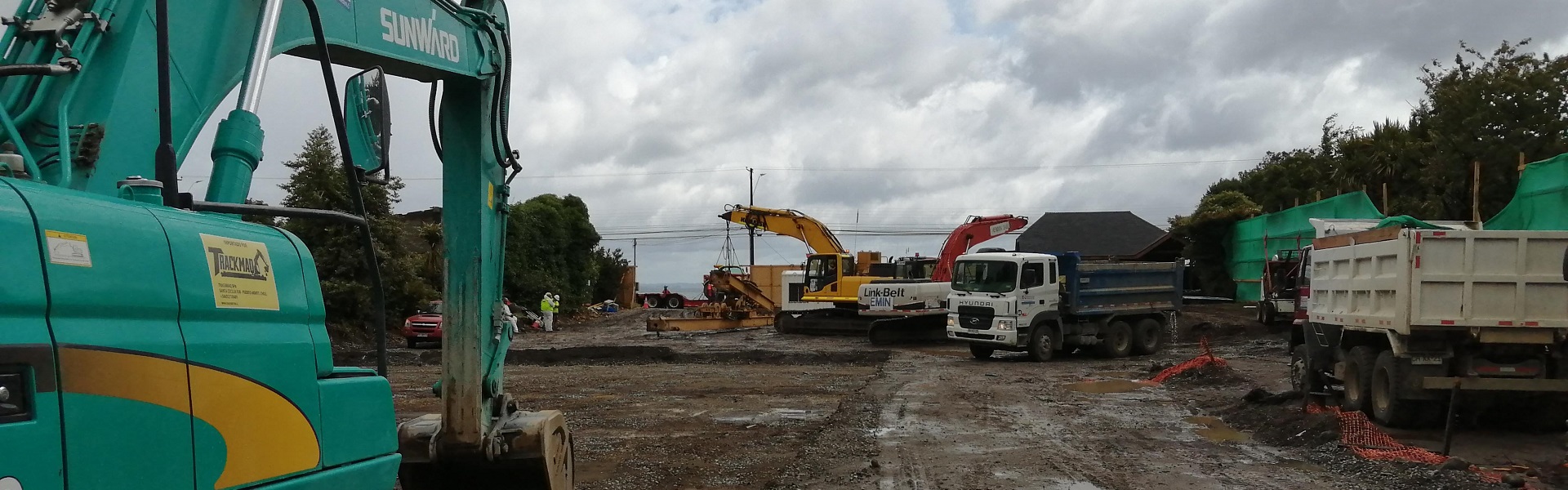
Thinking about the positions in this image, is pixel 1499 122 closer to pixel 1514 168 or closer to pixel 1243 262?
pixel 1514 168

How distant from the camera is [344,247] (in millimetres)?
27828

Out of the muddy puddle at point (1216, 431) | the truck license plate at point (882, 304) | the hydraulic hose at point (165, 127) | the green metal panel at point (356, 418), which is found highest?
the hydraulic hose at point (165, 127)

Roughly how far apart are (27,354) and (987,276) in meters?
22.1

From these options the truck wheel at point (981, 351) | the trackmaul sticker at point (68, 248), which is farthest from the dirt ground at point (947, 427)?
the trackmaul sticker at point (68, 248)

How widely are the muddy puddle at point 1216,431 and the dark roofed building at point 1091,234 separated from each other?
1643 inches

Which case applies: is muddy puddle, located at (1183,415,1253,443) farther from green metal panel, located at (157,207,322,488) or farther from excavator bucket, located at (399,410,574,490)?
green metal panel, located at (157,207,322,488)

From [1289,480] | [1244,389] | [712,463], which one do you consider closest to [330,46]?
[712,463]

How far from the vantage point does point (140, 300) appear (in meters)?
3.07

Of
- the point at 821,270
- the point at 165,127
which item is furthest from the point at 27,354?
the point at 821,270

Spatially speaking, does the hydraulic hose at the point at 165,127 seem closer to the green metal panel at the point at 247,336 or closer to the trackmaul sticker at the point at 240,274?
the green metal panel at the point at 247,336

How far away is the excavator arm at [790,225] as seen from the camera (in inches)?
1410

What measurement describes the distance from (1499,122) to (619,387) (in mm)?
25485

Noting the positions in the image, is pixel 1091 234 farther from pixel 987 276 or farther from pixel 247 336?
pixel 247 336

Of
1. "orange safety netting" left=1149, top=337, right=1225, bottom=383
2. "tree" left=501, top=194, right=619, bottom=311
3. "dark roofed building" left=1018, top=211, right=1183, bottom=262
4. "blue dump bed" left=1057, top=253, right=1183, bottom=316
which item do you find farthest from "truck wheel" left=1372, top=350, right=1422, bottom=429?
"dark roofed building" left=1018, top=211, right=1183, bottom=262
